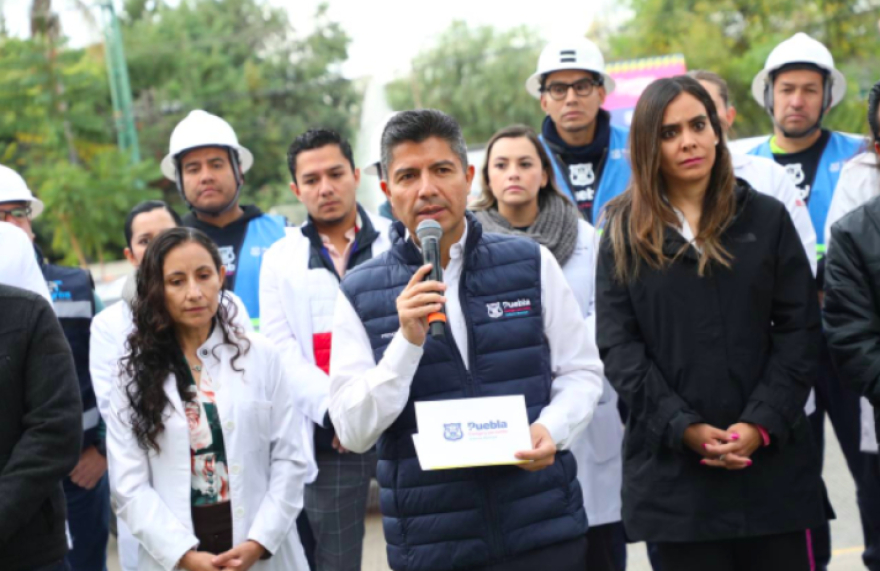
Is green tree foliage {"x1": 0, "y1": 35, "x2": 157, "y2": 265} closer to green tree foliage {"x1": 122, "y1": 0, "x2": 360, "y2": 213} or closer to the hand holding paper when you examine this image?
green tree foliage {"x1": 122, "y1": 0, "x2": 360, "y2": 213}

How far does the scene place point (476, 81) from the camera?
43.3 metres

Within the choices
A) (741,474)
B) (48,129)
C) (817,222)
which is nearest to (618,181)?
(817,222)

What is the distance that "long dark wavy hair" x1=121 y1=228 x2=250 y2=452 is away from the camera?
4.00m

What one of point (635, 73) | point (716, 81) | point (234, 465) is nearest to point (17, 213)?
point (234, 465)

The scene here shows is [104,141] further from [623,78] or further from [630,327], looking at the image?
[630,327]

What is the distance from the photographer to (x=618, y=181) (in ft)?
17.4

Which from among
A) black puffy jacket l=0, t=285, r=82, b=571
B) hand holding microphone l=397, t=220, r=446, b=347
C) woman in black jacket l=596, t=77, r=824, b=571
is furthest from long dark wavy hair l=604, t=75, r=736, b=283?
black puffy jacket l=0, t=285, r=82, b=571

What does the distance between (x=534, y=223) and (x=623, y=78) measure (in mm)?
15771

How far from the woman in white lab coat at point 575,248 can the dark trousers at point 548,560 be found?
147cm

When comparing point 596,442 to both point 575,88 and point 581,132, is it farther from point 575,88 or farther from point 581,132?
point 575,88

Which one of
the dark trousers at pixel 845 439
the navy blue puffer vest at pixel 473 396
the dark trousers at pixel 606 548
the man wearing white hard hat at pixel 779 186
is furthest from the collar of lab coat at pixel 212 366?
the dark trousers at pixel 845 439

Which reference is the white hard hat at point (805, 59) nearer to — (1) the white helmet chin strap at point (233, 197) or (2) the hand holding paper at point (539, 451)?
(1) the white helmet chin strap at point (233, 197)

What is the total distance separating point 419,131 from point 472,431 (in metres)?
0.92

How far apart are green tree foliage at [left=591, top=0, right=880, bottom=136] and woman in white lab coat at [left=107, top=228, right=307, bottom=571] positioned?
59.4ft
